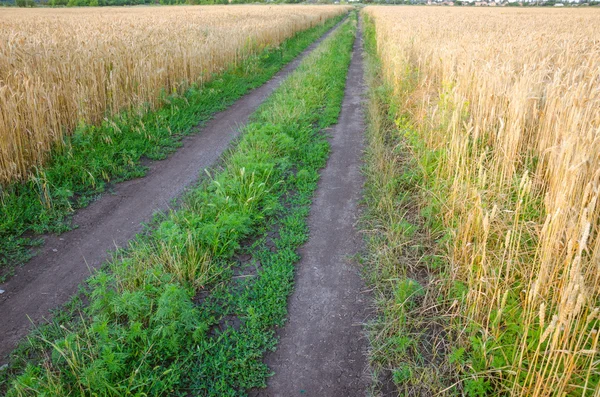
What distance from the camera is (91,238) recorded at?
445cm

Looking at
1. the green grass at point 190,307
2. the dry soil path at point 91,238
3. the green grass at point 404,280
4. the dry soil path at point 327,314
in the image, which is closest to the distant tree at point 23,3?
the dry soil path at point 91,238

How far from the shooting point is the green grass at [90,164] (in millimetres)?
4492

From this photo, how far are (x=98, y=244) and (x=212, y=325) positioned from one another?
196 cm

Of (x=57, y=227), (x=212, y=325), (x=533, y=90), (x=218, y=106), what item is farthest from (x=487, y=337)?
(x=218, y=106)

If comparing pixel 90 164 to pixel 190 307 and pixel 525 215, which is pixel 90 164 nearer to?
pixel 190 307

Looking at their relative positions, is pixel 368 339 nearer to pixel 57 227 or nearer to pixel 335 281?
pixel 335 281

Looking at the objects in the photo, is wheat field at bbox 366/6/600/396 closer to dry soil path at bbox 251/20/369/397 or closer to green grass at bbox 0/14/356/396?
dry soil path at bbox 251/20/369/397

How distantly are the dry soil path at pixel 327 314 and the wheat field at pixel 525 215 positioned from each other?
864 mm

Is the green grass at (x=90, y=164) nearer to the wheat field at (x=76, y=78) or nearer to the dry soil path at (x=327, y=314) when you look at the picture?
the wheat field at (x=76, y=78)

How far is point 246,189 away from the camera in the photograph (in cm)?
521

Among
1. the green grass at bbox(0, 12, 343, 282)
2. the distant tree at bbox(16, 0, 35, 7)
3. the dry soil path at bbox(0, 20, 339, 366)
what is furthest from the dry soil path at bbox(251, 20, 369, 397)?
the distant tree at bbox(16, 0, 35, 7)

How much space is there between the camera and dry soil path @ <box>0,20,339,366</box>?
Result: 3381 mm

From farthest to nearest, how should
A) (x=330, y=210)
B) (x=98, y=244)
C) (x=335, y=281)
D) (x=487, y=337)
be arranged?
1. (x=330, y=210)
2. (x=98, y=244)
3. (x=335, y=281)
4. (x=487, y=337)

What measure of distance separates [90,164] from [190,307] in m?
3.77
